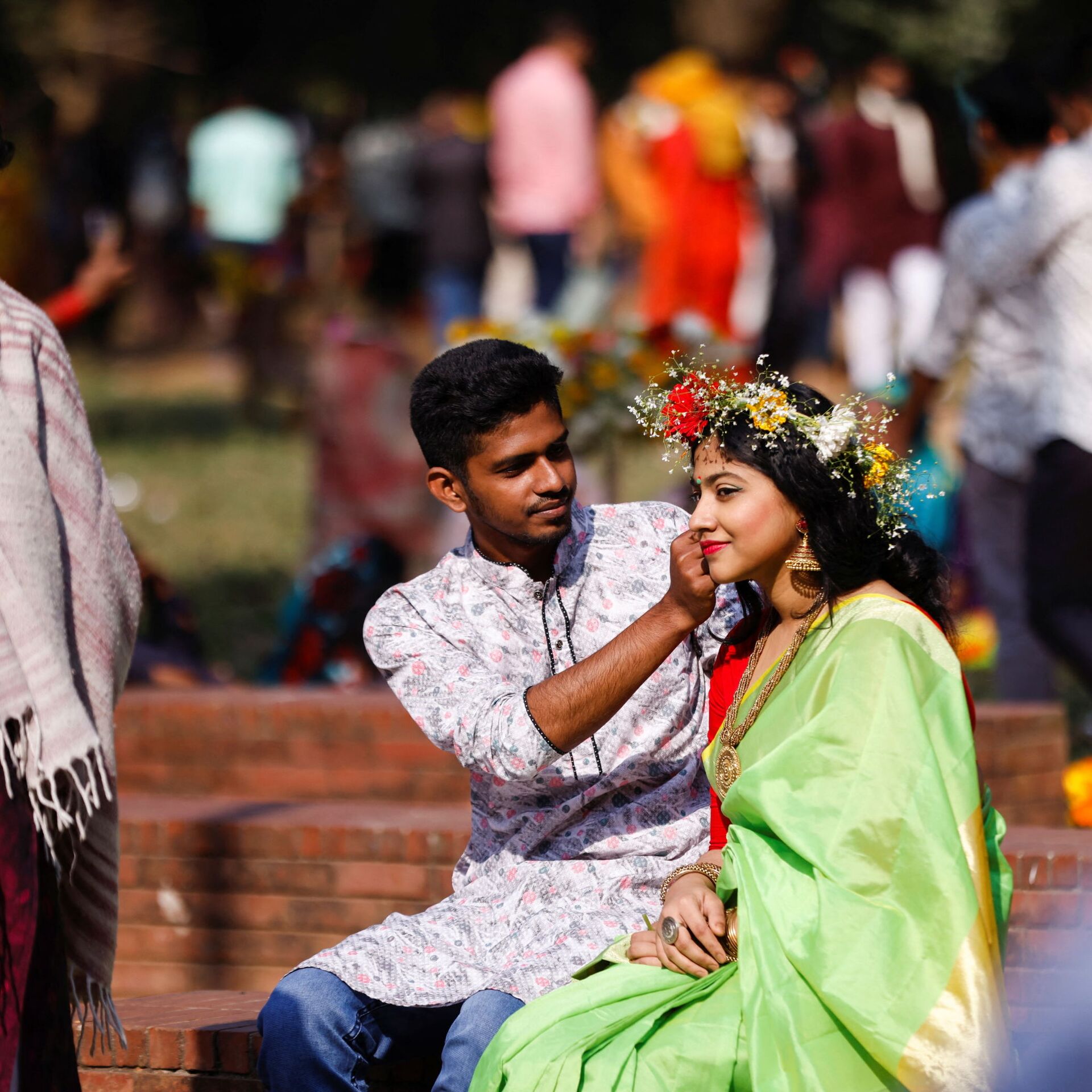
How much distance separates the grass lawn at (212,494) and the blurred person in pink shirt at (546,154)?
→ 2.28 m

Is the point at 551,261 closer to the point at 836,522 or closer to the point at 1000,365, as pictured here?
the point at 1000,365

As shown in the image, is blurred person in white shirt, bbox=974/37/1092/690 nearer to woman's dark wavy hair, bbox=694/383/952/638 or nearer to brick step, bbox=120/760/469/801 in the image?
brick step, bbox=120/760/469/801

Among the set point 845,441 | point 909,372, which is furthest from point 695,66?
point 845,441

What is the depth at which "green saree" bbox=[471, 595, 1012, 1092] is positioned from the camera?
114 inches

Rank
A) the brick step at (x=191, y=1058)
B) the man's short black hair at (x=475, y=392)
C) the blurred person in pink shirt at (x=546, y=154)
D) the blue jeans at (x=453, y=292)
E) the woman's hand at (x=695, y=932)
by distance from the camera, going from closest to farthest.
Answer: the woman's hand at (x=695, y=932)
the man's short black hair at (x=475, y=392)
the brick step at (x=191, y=1058)
the blue jeans at (x=453, y=292)
the blurred person in pink shirt at (x=546, y=154)

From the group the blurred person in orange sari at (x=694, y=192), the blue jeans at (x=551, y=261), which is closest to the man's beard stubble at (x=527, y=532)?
the blue jeans at (x=551, y=261)

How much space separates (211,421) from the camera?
16.4m

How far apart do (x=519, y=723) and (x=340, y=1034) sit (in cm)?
62

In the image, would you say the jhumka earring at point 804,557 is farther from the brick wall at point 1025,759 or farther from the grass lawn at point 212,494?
the grass lawn at point 212,494

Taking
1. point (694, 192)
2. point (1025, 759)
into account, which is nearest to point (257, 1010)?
point (1025, 759)

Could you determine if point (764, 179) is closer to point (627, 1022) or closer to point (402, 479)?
point (402, 479)

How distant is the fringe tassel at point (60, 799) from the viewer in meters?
2.82

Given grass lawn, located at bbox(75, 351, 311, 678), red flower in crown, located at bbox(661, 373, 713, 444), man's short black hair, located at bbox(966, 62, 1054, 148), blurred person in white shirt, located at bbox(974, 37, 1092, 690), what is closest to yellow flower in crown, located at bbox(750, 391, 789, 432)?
red flower in crown, located at bbox(661, 373, 713, 444)

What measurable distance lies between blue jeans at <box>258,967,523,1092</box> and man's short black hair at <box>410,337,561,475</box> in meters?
0.98
